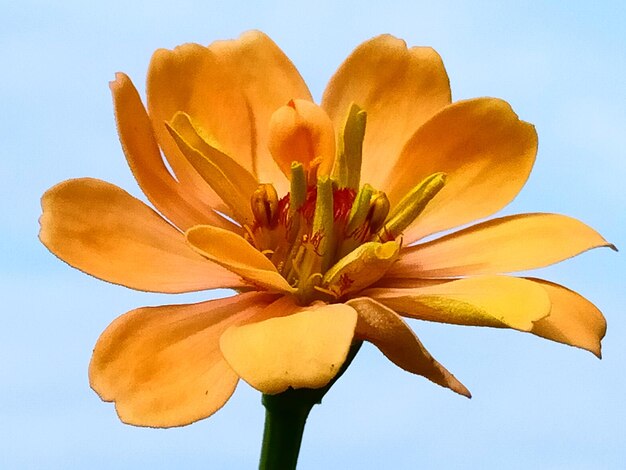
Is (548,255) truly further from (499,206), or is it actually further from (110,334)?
(110,334)

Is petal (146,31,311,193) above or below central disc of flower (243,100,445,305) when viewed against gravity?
above

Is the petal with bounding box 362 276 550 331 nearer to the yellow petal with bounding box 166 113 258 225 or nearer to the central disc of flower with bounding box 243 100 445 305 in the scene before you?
the central disc of flower with bounding box 243 100 445 305

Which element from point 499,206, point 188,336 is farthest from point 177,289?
point 499,206

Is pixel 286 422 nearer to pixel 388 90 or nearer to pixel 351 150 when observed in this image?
pixel 351 150

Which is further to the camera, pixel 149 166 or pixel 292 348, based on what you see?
pixel 149 166

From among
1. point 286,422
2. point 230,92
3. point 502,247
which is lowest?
point 286,422

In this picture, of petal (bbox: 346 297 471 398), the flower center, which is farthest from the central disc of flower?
petal (bbox: 346 297 471 398)

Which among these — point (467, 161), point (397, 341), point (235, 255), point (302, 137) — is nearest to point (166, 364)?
point (235, 255)
